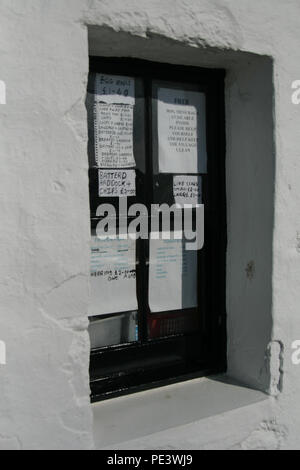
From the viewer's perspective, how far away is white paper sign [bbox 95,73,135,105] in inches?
92.7

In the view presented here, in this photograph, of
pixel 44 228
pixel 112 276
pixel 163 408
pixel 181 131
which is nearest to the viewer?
pixel 44 228

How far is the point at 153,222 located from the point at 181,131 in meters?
0.49

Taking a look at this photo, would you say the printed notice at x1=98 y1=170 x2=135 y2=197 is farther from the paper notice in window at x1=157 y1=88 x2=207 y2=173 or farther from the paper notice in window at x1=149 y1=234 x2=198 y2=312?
the paper notice in window at x1=149 y1=234 x2=198 y2=312

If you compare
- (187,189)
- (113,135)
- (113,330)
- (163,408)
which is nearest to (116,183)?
(113,135)

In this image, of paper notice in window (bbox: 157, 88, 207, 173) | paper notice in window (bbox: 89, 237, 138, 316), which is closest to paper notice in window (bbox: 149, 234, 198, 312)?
paper notice in window (bbox: 89, 237, 138, 316)

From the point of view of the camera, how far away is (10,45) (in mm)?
1829

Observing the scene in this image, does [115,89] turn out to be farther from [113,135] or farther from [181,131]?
[181,131]

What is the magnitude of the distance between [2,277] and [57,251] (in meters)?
0.22

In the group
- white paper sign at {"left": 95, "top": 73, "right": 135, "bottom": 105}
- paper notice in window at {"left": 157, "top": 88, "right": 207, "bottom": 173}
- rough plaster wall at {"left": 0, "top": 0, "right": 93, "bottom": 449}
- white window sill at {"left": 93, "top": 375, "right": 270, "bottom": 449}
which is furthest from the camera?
paper notice in window at {"left": 157, "top": 88, "right": 207, "bottom": 173}

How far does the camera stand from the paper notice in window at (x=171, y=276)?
257 cm

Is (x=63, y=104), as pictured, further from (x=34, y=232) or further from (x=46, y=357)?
(x=46, y=357)

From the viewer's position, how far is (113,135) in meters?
2.39

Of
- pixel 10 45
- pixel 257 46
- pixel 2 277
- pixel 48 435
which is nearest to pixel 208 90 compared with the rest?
pixel 257 46

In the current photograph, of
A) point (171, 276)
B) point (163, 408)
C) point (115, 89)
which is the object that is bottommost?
point (163, 408)
